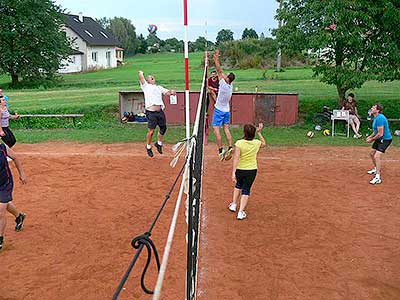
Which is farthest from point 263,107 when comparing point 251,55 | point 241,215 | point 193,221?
point 251,55

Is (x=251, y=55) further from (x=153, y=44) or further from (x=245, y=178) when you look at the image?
(x=153, y=44)

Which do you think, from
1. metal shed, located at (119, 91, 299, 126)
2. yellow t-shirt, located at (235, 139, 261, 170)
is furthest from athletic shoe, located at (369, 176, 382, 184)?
metal shed, located at (119, 91, 299, 126)

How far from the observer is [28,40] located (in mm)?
33281

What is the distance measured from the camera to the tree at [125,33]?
8500 centimetres

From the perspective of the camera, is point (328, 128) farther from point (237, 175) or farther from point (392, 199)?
point (237, 175)

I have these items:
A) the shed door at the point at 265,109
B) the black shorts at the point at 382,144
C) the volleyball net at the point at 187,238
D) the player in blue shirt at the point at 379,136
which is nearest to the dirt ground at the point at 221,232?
the player in blue shirt at the point at 379,136

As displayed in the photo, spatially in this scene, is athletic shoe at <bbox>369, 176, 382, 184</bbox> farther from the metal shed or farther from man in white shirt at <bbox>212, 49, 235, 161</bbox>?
the metal shed

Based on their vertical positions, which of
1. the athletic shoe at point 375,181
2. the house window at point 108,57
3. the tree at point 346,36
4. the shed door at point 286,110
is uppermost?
the house window at point 108,57

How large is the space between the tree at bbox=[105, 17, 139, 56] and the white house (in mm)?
20010

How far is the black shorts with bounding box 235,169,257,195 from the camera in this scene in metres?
7.57

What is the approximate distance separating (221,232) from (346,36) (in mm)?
9147

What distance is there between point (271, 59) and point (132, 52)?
170 ft

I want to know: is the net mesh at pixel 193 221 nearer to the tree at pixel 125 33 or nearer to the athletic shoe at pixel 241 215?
the athletic shoe at pixel 241 215

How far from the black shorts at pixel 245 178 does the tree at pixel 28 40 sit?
95.0 feet
